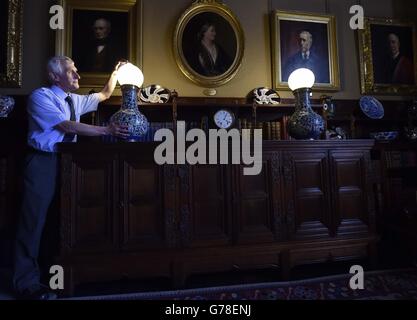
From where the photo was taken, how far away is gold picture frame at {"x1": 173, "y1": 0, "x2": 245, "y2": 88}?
2.01 m

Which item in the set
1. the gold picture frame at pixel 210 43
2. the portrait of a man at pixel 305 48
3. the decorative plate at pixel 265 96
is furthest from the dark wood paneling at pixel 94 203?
the portrait of a man at pixel 305 48

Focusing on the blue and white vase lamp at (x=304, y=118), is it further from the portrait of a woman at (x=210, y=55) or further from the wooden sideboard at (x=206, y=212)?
the portrait of a woman at (x=210, y=55)

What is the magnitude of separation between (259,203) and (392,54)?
6.53 ft

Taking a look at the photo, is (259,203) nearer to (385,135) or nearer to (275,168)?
(275,168)

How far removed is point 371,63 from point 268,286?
2.07 m

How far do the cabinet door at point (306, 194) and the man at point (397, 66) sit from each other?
143 cm

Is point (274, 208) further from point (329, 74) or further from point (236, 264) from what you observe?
point (329, 74)

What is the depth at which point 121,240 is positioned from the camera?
1.29m

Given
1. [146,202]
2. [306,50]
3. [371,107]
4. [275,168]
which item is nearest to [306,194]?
[275,168]

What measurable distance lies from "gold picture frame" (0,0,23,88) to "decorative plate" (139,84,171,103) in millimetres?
874

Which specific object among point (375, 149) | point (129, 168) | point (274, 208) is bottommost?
point (274, 208)

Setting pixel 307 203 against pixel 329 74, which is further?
pixel 329 74

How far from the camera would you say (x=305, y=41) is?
218 centimetres
